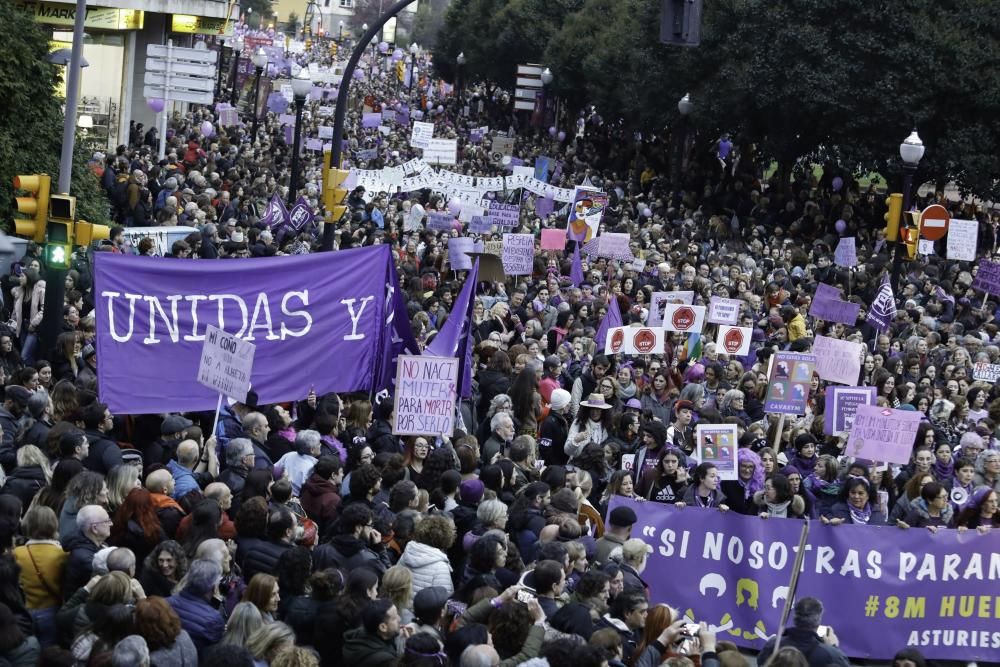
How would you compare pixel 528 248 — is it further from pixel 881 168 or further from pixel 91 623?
pixel 881 168

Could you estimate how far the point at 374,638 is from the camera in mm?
8000

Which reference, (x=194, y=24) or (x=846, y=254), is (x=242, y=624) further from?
(x=194, y=24)

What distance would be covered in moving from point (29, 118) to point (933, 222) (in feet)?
46.3

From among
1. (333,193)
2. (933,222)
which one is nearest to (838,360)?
(333,193)

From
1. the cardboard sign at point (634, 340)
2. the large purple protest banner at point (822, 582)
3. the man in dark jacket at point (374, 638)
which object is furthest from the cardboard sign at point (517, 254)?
the man in dark jacket at point (374, 638)

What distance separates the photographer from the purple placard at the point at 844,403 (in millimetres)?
14609

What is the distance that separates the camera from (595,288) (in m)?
23.6

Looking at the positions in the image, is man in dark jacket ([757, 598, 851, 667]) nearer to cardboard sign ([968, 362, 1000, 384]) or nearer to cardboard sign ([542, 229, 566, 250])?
cardboard sign ([968, 362, 1000, 384])

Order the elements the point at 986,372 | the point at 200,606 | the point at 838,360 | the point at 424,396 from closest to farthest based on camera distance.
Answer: the point at 200,606, the point at 424,396, the point at 838,360, the point at 986,372

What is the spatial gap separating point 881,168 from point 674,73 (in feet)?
30.5

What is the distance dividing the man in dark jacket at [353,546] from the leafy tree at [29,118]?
15206 mm

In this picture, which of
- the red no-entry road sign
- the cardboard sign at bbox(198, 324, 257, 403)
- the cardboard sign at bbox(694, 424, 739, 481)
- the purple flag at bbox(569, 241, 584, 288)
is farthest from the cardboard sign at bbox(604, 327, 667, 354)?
the red no-entry road sign

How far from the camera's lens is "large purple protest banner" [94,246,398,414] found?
39.1ft

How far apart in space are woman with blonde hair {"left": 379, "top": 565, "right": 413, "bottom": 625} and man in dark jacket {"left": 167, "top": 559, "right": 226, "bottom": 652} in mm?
849
